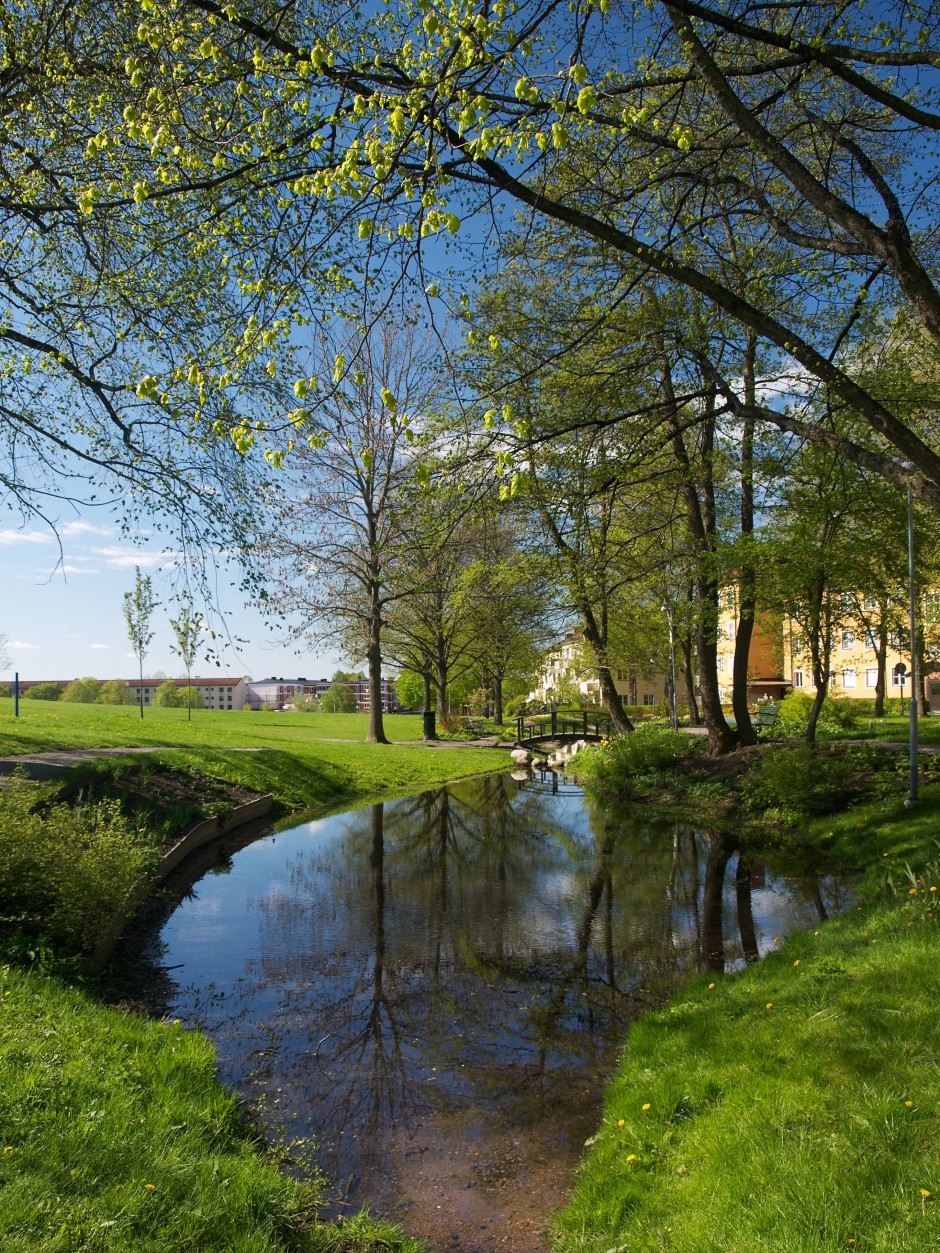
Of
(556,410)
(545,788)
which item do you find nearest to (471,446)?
(556,410)

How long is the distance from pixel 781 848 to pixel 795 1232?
35.4 ft

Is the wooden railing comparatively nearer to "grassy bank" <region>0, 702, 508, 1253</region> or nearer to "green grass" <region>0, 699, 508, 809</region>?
"green grass" <region>0, 699, 508, 809</region>

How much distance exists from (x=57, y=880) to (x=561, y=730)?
29.5 meters

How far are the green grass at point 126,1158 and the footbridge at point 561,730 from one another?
25.9 m

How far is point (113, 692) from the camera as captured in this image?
5334 cm

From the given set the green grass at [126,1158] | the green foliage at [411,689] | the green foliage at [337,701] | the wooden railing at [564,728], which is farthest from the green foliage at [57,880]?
the green foliage at [337,701]

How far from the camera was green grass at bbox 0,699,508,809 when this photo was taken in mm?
16922

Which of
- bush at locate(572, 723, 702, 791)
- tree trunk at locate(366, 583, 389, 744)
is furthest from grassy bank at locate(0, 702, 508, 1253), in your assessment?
tree trunk at locate(366, 583, 389, 744)

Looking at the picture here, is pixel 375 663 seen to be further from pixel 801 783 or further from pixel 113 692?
pixel 113 692

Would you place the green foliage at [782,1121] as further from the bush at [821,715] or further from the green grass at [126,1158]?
the bush at [821,715]

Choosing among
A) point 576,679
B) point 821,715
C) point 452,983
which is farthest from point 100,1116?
point 576,679

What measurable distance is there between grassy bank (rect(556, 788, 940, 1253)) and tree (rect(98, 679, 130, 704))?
174 ft

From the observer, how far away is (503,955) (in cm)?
808

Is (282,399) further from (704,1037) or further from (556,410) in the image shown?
(704,1037)
